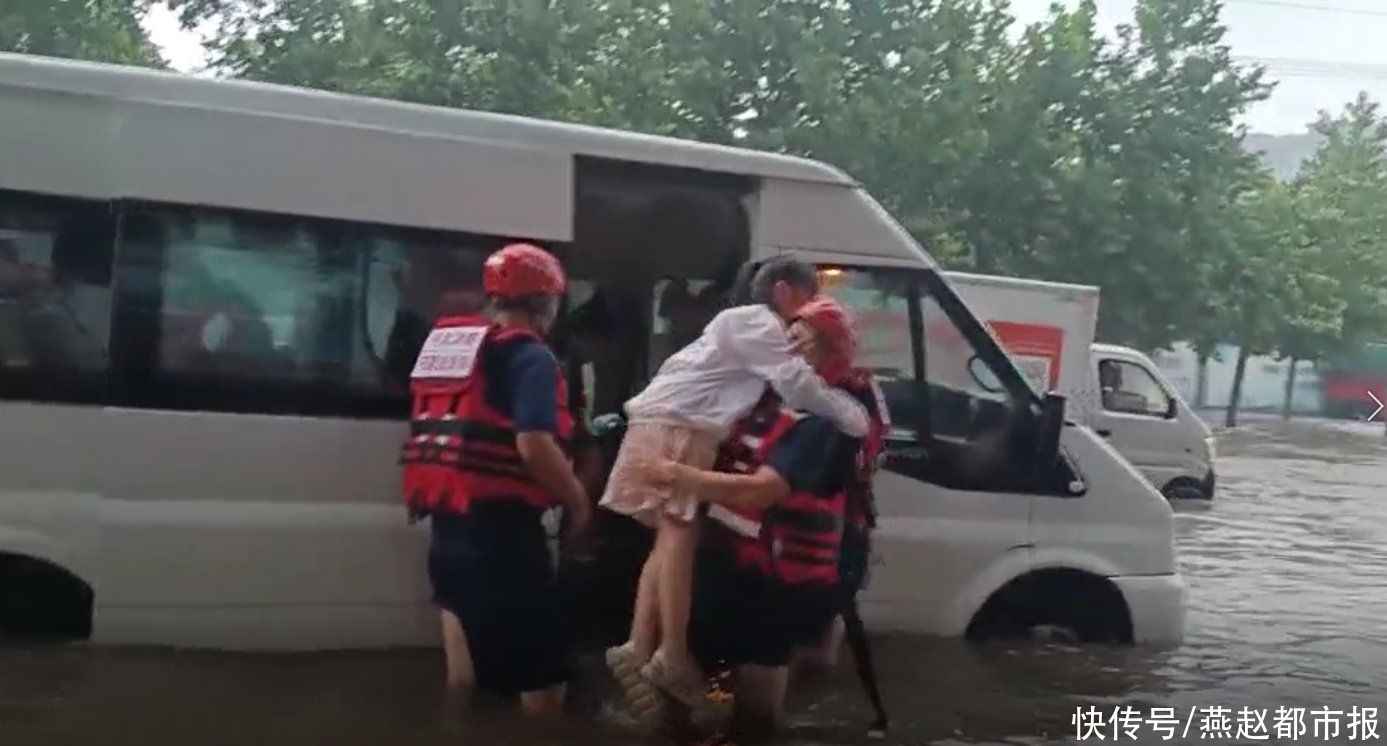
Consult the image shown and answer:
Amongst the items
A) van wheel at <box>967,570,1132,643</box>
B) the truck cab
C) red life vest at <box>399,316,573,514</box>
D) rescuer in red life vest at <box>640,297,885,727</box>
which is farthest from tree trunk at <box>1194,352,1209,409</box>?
red life vest at <box>399,316,573,514</box>

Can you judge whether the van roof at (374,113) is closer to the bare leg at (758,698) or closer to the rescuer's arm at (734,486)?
the rescuer's arm at (734,486)

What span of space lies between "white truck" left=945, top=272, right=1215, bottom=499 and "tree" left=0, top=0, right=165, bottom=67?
1172 cm

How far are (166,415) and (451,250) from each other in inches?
47.1

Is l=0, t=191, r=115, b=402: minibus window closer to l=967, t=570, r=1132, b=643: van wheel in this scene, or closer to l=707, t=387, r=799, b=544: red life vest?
l=707, t=387, r=799, b=544: red life vest

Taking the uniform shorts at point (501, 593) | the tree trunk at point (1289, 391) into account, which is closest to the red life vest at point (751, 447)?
the uniform shorts at point (501, 593)

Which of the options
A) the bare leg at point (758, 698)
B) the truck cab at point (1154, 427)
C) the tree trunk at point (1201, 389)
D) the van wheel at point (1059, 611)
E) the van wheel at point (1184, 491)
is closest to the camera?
the bare leg at point (758, 698)

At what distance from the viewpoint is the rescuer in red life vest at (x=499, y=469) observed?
17.5ft

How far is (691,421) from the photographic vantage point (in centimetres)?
566

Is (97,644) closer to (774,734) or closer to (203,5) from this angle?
(774,734)

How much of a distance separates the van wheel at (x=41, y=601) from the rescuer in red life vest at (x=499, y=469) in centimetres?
135

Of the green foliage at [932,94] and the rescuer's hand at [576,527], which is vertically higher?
the green foliage at [932,94]

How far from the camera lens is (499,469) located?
5.39 metres

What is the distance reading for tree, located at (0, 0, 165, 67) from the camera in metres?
20.0

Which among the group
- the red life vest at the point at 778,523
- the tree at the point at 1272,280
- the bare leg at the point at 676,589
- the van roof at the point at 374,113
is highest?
the tree at the point at 1272,280
